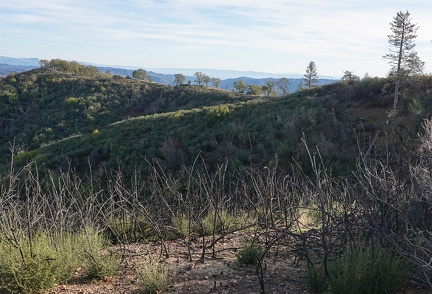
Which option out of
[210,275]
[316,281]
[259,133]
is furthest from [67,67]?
[316,281]

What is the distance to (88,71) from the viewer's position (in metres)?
58.3

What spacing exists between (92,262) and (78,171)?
16.4 meters

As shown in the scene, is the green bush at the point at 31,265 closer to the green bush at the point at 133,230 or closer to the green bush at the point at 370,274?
the green bush at the point at 133,230

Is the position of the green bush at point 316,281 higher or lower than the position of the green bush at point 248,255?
higher

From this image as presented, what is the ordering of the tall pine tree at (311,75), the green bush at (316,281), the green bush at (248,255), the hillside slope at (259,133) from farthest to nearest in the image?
1. the tall pine tree at (311,75)
2. the hillside slope at (259,133)
3. the green bush at (248,255)
4. the green bush at (316,281)

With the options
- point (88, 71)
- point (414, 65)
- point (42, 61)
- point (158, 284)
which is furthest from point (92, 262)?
point (42, 61)

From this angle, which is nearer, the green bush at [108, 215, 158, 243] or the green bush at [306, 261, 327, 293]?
the green bush at [306, 261, 327, 293]

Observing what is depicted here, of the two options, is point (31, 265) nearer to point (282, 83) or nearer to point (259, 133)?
point (259, 133)

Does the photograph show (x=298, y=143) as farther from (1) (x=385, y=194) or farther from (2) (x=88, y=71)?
(2) (x=88, y=71)

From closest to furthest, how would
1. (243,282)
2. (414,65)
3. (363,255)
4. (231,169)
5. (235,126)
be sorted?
(363,255), (243,282), (231,169), (414,65), (235,126)

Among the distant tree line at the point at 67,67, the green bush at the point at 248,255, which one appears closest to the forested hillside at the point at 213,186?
the green bush at the point at 248,255

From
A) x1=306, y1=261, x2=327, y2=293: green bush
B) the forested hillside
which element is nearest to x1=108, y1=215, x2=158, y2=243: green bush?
the forested hillside

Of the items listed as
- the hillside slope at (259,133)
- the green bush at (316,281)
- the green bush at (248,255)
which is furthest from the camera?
the hillside slope at (259,133)

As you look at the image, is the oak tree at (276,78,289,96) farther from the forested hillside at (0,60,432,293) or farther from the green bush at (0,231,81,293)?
the green bush at (0,231,81,293)
